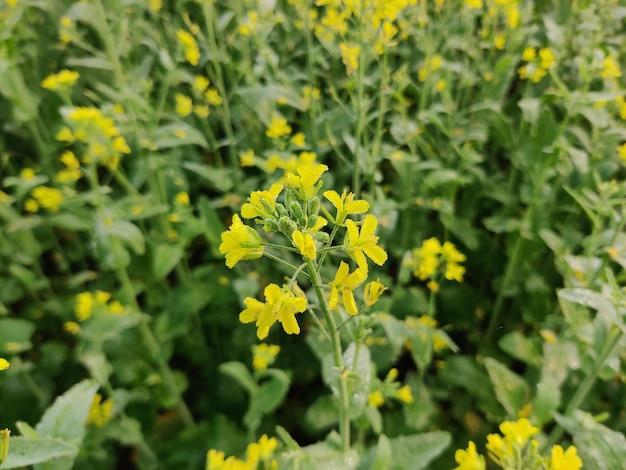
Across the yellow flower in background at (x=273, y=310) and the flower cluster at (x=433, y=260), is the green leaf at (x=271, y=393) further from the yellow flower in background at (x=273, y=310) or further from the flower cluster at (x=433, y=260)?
the yellow flower in background at (x=273, y=310)

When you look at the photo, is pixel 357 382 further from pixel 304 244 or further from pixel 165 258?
pixel 165 258

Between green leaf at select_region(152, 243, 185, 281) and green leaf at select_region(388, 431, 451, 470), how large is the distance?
3.75 ft

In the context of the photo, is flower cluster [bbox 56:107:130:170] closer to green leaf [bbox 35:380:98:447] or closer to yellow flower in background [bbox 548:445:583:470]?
green leaf [bbox 35:380:98:447]

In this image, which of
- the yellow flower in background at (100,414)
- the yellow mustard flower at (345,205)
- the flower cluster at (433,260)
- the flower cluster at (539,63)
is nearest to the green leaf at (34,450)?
the yellow mustard flower at (345,205)

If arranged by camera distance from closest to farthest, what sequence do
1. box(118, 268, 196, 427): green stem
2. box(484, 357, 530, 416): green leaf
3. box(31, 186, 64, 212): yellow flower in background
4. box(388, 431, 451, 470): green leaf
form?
box(388, 431, 451, 470): green leaf
box(484, 357, 530, 416): green leaf
box(118, 268, 196, 427): green stem
box(31, 186, 64, 212): yellow flower in background

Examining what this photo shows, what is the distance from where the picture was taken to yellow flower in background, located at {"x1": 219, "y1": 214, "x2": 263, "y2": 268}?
0.79 m

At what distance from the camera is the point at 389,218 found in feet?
5.40

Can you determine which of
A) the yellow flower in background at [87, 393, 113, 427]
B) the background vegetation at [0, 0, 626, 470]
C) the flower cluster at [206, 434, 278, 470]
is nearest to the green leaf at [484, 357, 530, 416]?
the background vegetation at [0, 0, 626, 470]

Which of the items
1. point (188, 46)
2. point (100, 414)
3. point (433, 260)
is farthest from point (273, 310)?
point (188, 46)

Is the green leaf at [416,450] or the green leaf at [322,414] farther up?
the green leaf at [416,450]

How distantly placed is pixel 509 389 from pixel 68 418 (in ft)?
4.26

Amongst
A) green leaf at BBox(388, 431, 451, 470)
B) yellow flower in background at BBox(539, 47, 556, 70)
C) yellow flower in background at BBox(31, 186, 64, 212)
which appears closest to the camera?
green leaf at BBox(388, 431, 451, 470)

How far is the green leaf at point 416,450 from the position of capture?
1.01 m

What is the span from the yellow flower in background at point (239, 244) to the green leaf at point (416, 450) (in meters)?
0.56
